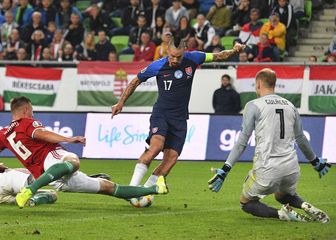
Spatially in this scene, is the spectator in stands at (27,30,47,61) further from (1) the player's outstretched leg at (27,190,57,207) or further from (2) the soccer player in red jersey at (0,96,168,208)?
(2) the soccer player in red jersey at (0,96,168,208)

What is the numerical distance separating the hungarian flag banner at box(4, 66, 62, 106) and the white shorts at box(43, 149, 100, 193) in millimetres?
12660

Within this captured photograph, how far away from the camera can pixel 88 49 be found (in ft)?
85.8

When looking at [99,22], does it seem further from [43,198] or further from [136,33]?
[43,198]

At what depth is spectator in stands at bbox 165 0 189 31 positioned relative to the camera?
25.6 m

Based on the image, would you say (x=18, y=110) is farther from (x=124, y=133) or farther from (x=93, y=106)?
(x=93, y=106)

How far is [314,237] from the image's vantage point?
10.2 meters

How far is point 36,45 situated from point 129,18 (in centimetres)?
255

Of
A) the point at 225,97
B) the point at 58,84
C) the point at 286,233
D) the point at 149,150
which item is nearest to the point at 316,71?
the point at 225,97

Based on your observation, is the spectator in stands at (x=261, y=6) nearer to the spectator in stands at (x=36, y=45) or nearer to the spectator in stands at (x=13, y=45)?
the spectator in stands at (x=36, y=45)

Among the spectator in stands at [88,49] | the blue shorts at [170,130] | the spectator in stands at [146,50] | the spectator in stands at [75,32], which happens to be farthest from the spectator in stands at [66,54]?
the blue shorts at [170,130]

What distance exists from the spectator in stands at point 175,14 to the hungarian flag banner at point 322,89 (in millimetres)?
4465

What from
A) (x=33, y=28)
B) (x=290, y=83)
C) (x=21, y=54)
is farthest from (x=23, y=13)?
(x=290, y=83)

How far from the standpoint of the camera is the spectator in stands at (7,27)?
88.6ft

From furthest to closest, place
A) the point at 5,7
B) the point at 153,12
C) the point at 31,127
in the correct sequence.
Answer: the point at 5,7
the point at 153,12
the point at 31,127
